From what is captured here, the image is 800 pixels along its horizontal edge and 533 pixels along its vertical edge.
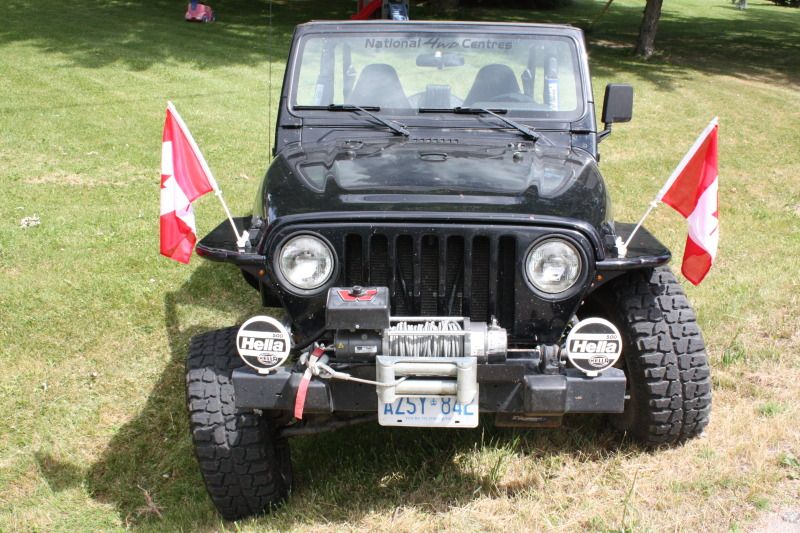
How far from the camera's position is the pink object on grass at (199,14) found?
18.2 m

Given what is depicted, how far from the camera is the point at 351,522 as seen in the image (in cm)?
308

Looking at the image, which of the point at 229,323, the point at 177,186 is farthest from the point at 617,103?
the point at 229,323

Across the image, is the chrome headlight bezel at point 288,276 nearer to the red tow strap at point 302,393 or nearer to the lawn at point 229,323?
the red tow strap at point 302,393

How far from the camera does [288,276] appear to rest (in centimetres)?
291

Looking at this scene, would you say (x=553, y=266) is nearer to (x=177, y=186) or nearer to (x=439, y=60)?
(x=177, y=186)

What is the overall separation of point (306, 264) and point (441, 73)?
167cm

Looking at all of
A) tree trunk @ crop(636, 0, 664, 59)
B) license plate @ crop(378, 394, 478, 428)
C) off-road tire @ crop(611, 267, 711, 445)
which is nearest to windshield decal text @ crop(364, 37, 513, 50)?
off-road tire @ crop(611, 267, 711, 445)

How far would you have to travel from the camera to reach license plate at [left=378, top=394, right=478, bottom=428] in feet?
9.09

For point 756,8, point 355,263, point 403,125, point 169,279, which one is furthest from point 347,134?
point 756,8

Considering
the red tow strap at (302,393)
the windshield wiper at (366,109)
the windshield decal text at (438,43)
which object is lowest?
the red tow strap at (302,393)

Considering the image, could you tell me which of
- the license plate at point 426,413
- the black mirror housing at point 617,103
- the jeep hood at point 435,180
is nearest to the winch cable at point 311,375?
the license plate at point 426,413

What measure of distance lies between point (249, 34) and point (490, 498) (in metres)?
15.5

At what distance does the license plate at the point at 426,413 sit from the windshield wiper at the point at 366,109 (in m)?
1.47

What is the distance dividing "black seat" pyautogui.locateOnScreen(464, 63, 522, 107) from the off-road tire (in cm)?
126
